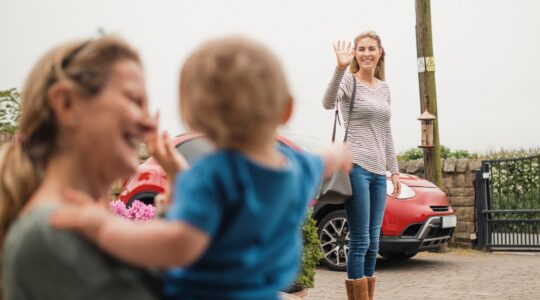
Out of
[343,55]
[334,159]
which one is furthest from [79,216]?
[343,55]

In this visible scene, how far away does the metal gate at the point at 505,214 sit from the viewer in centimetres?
1316

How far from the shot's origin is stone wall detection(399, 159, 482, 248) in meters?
13.6

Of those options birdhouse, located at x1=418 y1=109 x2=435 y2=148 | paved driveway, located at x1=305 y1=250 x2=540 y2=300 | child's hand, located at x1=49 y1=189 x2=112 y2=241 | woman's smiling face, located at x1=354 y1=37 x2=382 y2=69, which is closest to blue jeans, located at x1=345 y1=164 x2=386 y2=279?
woman's smiling face, located at x1=354 y1=37 x2=382 y2=69

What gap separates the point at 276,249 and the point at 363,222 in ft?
13.7

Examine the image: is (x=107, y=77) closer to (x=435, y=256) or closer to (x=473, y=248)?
(x=435, y=256)

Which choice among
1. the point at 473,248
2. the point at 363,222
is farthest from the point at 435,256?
the point at 363,222

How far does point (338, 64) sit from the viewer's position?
17.1 feet

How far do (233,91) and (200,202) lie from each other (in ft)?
0.68

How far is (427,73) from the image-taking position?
13484 millimetres

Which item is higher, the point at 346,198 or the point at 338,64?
the point at 338,64

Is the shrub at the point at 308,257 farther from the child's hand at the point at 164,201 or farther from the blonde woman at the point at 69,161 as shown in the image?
the blonde woman at the point at 69,161

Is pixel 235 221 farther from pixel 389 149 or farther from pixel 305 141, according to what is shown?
pixel 305 141

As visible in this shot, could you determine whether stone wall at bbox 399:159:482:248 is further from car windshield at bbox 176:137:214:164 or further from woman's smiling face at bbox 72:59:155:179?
woman's smiling face at bbox 72:59:155:179

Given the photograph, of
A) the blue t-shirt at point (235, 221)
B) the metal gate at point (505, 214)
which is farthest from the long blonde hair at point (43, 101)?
the metal gate at point (505, 214)
